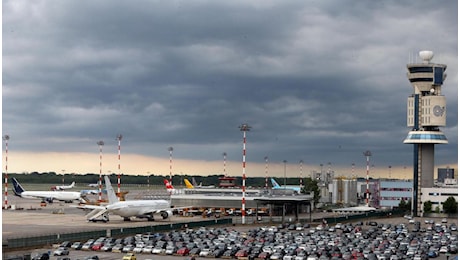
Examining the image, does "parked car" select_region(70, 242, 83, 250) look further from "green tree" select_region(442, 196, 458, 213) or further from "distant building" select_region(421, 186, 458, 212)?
"distant building" select_region(421, 186, 458, 212)

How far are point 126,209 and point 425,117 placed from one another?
291 ft

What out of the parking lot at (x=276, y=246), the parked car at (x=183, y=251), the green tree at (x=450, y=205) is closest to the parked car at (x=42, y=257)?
the parking lot at (x=276, y=246)

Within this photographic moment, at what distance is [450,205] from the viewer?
160375 mm

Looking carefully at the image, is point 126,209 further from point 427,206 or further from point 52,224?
point 427,206

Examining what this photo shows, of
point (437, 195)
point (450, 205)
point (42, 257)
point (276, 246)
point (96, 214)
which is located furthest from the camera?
point (437, 195)

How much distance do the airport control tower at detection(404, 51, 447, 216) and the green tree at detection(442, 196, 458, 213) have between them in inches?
315

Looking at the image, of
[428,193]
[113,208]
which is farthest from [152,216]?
[428,193]

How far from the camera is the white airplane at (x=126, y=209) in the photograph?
116812mm

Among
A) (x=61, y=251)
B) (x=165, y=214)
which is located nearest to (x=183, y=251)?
(x=61, y=251)

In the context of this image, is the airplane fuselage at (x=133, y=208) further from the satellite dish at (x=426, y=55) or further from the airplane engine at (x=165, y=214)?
the satellite dish at (x=426, y=55)

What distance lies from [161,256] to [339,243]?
26.0 m

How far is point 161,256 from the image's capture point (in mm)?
72188

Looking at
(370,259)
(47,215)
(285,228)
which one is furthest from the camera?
(47,215)

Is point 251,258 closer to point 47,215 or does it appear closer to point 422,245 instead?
point 422,245
